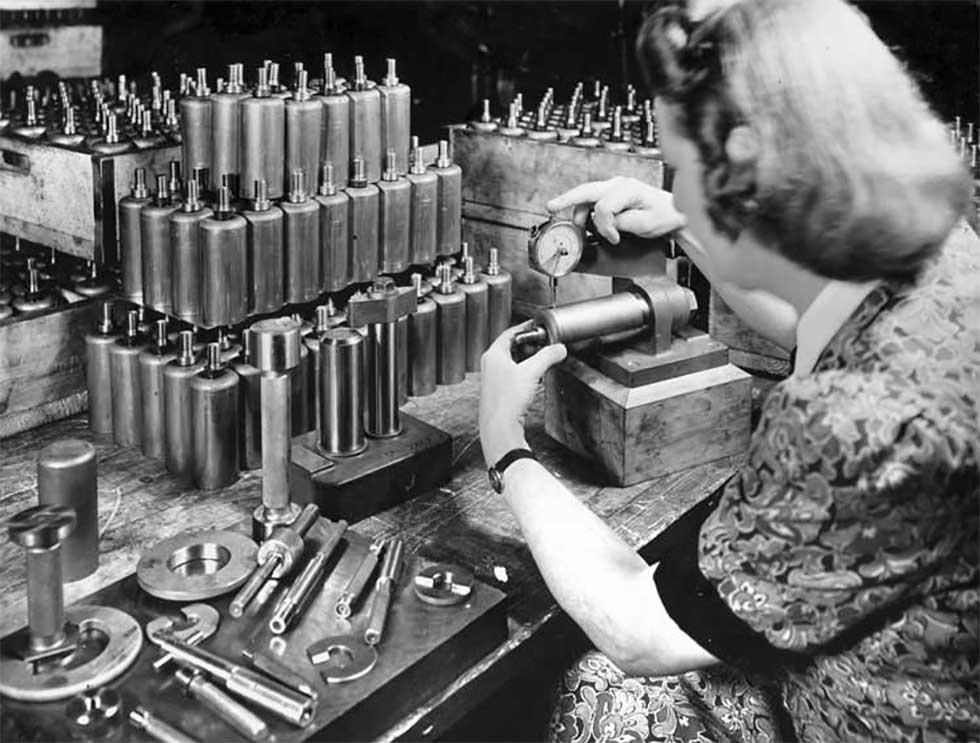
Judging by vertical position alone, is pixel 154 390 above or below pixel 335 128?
below

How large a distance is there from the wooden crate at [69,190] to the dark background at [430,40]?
1.97 m

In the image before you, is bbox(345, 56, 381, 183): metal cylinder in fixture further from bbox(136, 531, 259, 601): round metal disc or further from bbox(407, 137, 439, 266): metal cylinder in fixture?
bbox(136, 531, 259, 601): round metal disc

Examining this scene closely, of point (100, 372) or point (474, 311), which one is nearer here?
point (100, 372)

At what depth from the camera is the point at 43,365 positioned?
2367 millimetres

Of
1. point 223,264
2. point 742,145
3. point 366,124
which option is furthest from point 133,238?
point 742,145

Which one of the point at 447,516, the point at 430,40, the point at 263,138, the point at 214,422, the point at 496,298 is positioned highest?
the point at 430,40

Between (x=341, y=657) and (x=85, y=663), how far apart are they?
32cm

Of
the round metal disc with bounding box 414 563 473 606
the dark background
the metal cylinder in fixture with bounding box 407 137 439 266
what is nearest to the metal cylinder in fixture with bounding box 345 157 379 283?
the metal cylinder in fixture with bounding box 407 137 439 266

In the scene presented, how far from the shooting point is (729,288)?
218 cm

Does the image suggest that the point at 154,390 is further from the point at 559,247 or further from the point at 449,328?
the point at 559,247

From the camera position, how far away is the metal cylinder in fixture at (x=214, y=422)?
6.95ft

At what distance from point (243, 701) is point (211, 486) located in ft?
2.57

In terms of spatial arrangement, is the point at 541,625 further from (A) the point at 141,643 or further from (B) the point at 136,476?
(B) the point at 136,476

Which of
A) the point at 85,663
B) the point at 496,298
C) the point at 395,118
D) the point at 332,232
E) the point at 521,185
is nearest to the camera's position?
the point at 85,663
